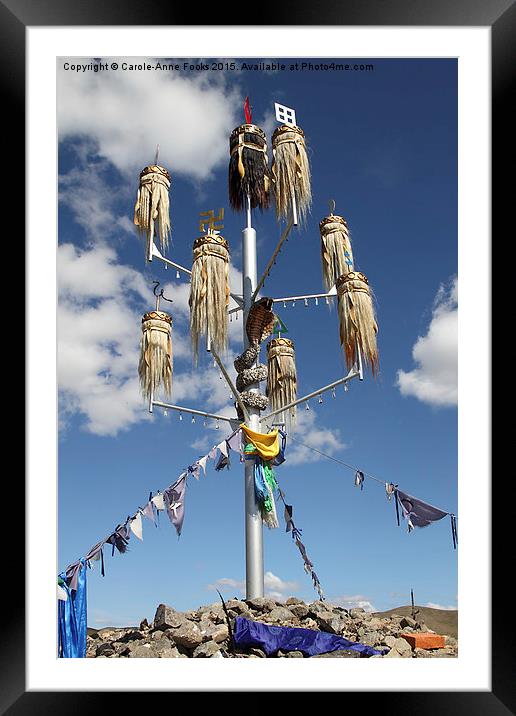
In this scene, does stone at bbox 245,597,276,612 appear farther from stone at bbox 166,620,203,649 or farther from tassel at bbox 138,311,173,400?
tassel at bbox 138,311,173,400

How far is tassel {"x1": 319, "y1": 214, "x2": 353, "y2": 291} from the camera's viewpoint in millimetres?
8133

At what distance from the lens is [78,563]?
24.3 feet

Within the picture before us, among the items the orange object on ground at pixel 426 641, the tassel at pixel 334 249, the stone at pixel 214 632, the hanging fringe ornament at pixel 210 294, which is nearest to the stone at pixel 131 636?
the stone at pixel 214 632

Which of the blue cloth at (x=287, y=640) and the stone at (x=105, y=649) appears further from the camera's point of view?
the stone at (x=105, y=649)

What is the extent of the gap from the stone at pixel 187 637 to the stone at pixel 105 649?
1.89 ft

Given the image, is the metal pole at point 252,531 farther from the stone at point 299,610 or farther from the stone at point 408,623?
the stone at point 408,623

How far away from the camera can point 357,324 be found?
24.2ft

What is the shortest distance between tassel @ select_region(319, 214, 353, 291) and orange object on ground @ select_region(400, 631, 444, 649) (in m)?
3.81

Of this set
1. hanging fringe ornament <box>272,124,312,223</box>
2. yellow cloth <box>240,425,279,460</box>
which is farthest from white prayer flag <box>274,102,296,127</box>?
yellow cloth <box>240,425,279,460</box>
